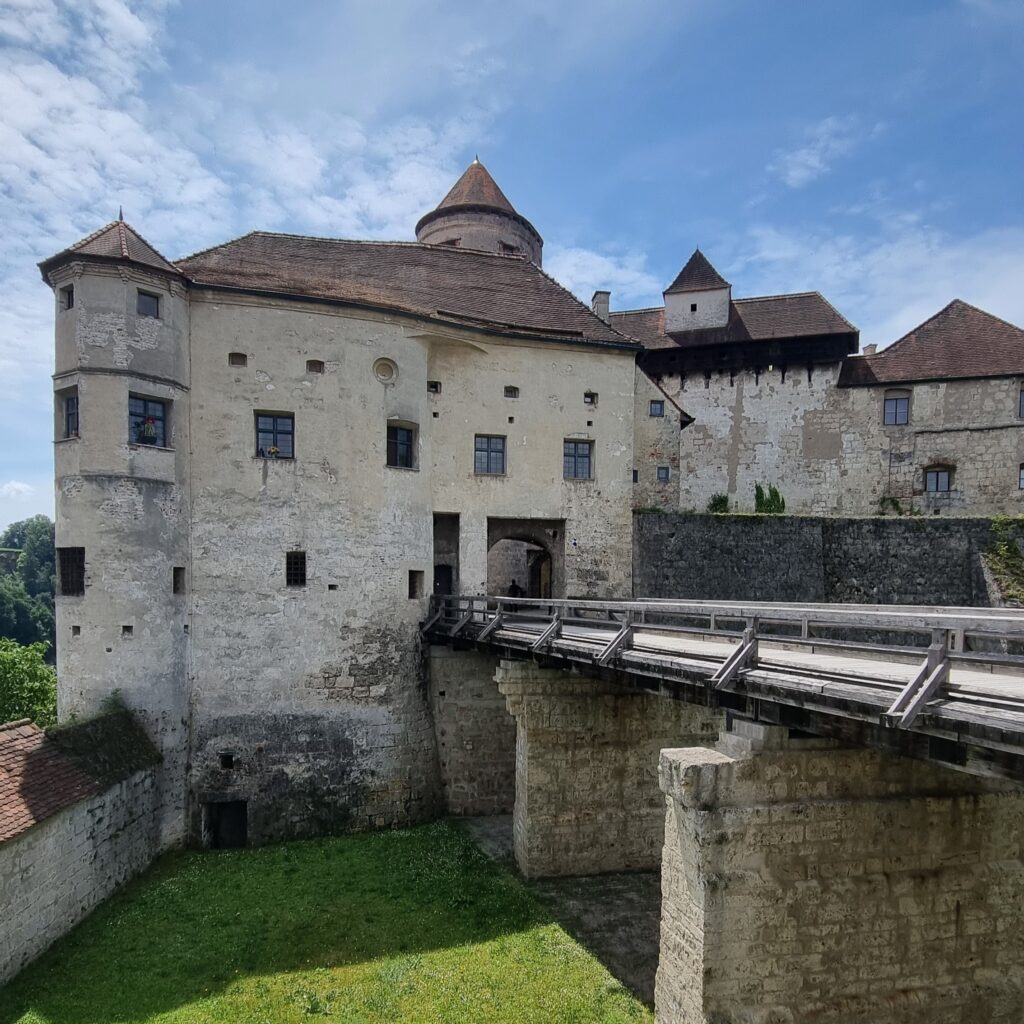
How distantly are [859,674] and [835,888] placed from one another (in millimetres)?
Result: 2786

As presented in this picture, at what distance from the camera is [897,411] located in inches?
1074

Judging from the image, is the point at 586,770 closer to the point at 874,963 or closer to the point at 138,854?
the point at 874,963

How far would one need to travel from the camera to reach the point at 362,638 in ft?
55.5

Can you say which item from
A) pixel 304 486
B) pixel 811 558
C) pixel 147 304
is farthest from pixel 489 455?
pixel 811 558

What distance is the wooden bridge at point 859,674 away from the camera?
5289 mm

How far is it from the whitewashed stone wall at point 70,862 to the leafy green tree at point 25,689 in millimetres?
10017

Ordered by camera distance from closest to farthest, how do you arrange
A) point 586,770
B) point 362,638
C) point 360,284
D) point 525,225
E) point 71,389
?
point 586,770 → point 71,389 → point 362,638 → point 360,284 → point 525,225

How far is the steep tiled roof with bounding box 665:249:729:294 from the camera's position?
29578 mm

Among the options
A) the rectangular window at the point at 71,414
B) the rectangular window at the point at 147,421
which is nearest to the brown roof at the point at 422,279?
the rectangular window at the point at 147,421

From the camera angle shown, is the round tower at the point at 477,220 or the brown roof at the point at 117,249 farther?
the round tower at the point at 477,220

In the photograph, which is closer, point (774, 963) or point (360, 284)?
point (774, 963)

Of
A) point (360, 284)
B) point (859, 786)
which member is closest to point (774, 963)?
point (859, 786)

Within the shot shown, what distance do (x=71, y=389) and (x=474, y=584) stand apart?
997 centimetres

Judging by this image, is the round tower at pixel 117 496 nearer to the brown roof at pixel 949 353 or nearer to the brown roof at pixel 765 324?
the brown roof at pixel 765 324
